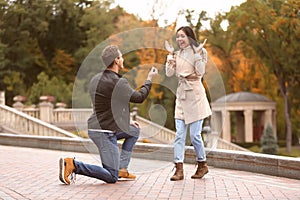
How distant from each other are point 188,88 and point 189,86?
0.09 feet

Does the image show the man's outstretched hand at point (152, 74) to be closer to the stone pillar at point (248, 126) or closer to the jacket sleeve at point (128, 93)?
the jacket sleeve at point (128, 93)

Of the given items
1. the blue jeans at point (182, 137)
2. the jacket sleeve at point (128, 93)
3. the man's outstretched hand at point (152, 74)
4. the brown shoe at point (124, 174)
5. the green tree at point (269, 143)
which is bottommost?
the green tree at point (269, 143)

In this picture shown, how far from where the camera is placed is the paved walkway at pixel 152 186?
7.14 m

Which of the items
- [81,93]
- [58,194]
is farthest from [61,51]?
[58,194]

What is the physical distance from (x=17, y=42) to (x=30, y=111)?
58.0 ft

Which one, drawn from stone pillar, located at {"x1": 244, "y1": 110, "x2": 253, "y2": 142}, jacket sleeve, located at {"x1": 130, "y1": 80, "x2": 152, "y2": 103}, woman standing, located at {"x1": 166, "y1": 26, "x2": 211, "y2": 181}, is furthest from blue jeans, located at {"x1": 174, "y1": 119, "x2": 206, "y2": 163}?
stone pillar, located at {"x1": 244, "y1": 110, "x2": 253, "y2": 142}

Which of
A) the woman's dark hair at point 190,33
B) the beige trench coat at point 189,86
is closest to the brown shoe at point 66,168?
the beige trench coat at point 189,86

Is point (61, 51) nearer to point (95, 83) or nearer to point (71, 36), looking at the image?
point (71, 36)

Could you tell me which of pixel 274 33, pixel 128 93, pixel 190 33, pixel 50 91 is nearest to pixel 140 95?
pixel 128 93

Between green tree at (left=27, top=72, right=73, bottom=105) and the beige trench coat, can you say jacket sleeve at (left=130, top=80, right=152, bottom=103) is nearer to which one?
the beige trench coat

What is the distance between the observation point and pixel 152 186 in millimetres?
7945

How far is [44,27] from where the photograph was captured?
153 feet

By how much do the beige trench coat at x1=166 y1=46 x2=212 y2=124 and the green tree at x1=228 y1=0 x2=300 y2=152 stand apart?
24.1m

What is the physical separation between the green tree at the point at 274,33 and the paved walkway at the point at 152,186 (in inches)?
911
